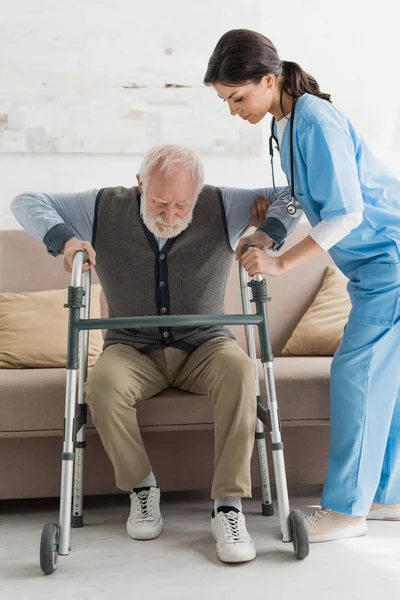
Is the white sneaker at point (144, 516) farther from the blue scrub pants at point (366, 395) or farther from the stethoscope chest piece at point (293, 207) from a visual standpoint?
the stethoscope chest piece at point (293, 207)

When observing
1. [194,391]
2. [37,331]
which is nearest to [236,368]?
[194,391]

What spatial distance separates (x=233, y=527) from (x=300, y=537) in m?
0.16

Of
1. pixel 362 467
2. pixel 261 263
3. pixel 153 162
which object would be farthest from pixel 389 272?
pixel 153 162

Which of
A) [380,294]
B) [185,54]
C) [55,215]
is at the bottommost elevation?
[380,294]

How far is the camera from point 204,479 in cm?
230

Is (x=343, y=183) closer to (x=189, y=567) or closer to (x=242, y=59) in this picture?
(x=242, y=59)

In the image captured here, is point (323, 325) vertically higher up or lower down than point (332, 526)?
higher up

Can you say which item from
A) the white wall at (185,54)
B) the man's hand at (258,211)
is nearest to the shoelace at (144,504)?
the man's hand at (258,211)

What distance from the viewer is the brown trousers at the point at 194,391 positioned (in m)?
1.85

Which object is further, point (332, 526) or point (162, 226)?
point (162, 226)

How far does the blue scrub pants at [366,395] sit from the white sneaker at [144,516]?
446 millimetres

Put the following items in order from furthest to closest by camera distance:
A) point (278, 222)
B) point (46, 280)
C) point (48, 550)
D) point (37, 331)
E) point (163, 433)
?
point (46, 280) < point (37, 331) < point (163, 433) < point (278, 222) < point (48, 550)

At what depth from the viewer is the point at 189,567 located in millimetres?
1748

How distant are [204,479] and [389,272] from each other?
86cm
